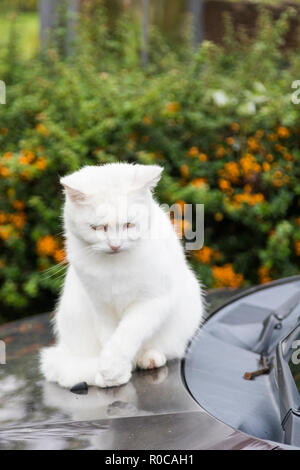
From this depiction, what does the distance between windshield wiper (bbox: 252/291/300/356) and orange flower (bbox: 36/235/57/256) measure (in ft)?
7.91

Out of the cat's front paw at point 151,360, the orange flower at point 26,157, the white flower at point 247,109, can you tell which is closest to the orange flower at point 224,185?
the white flower at point 247,109

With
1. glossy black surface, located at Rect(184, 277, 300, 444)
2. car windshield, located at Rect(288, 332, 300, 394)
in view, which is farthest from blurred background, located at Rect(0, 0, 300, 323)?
car windshield, located at Rect(288, 332, 300, 394)

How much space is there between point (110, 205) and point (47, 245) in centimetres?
260

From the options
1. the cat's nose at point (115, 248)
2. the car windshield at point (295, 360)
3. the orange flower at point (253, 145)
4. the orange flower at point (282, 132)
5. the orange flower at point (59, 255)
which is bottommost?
the orange flower at point (59, 255)

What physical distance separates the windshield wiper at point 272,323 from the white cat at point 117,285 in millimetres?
243

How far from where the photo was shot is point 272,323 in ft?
6.89

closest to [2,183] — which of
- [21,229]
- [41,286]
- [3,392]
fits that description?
[21,229]

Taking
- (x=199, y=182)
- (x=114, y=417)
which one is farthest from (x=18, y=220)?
(x=114, y=417)

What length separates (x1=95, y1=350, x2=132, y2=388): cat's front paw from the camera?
1816 millimetres

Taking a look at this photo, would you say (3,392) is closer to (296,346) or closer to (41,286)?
(296,346)

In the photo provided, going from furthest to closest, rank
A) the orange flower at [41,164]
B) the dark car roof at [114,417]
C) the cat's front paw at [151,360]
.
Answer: the orange flower at [41,164]
the cat's front paw at [151,360]
the dark car roof at [114,417]

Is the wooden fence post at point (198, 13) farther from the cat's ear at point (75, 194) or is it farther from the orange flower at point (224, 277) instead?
the cat's ear at point (75, 194)

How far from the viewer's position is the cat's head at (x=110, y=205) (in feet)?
5.88
